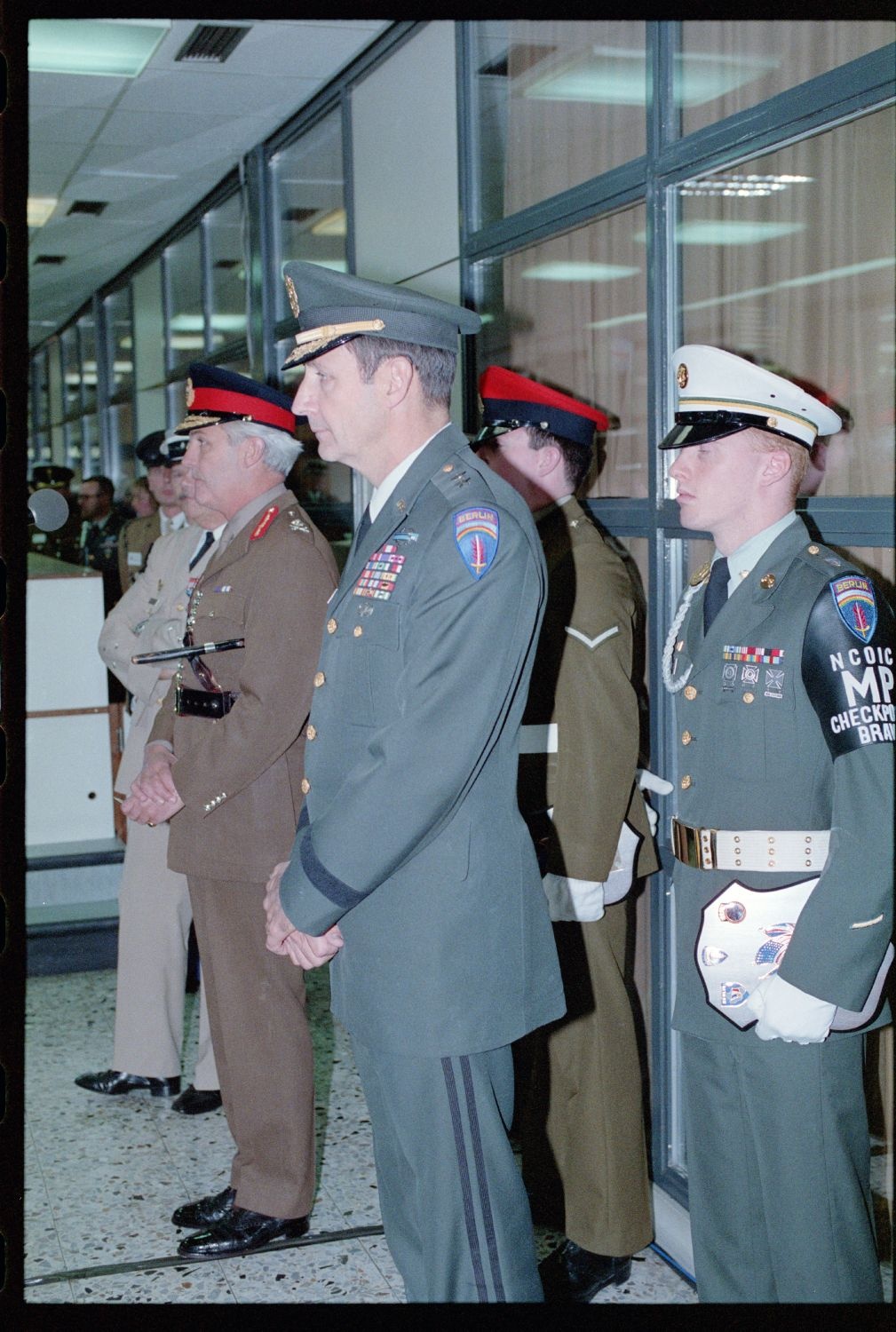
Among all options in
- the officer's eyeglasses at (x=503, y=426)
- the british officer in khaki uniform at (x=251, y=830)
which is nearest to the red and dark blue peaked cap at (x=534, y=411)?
the officer's eyeglasses at (x=503, y=426)

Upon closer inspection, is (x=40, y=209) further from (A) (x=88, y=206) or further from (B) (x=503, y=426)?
(B) (x=503, y=426)

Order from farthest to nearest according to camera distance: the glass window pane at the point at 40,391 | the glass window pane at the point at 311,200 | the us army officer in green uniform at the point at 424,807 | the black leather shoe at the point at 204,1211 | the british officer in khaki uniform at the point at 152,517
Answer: the glass window pane at the point at 40,391
the glass window pane at the point at 311,200
the british officer in khaki uniform at the point at 152,517
the black leather shoe at the point at 204,1211
the us army officer in green uniform at the point at 424,807

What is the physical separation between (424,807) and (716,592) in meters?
0.58

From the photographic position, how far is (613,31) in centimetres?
273

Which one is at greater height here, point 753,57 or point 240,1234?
point 753,57

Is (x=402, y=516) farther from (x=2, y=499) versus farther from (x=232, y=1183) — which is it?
(x=232, y=1183)

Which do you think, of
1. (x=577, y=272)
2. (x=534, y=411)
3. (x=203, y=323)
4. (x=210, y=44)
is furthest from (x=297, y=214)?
(x=534, y=411)

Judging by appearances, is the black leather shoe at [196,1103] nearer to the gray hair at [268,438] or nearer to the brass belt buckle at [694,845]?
the gray hair at [268,438]

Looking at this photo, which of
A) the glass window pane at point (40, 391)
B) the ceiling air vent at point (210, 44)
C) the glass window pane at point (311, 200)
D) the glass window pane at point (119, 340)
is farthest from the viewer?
the glass window pane at point (40, 391)

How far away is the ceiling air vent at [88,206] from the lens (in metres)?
7.41

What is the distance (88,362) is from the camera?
12.3 meters

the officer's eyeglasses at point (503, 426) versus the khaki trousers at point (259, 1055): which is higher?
the officer's eyeglasses at point (503, 426)

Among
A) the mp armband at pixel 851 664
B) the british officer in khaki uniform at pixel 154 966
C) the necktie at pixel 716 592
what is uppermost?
the necktie at pixel 716 592

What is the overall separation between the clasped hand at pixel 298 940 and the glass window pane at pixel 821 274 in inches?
41.7
